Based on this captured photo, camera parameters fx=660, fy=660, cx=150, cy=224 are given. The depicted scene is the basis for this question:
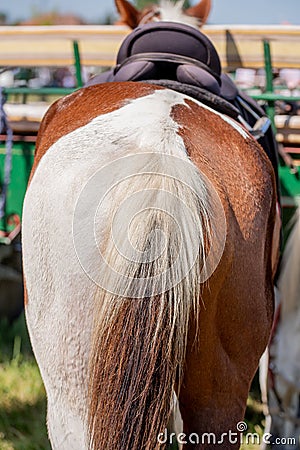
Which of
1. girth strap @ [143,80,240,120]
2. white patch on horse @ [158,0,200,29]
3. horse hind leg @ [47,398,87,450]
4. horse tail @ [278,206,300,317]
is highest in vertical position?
white patch on horse @ [158,0,200,29]

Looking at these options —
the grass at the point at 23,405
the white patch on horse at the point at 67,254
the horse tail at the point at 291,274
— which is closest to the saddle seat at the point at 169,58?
the white patch on horse at the point at 67,254

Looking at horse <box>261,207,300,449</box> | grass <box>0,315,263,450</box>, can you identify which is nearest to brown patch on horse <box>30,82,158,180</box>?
horse <box>261,207,300,449</box>

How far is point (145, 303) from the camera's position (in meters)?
1.58

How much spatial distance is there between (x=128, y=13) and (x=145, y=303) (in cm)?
252

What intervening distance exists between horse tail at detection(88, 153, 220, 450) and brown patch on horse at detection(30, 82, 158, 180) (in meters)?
Answer: 0.40

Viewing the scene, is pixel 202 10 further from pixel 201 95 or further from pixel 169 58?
pixel 201 95

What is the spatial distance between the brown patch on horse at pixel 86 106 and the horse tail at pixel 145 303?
1.31 ft

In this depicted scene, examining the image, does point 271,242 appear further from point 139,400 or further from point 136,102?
point 139,400

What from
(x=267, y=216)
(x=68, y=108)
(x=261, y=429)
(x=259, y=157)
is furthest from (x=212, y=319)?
(x=261, y=429)

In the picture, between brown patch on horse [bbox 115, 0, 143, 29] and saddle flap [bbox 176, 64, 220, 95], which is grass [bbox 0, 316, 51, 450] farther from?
brown patch on horse [bbox 115, 0, 143, 29]

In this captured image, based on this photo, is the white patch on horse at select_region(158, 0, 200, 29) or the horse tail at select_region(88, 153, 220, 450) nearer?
the horse tail at select_region(88, 153, 220, 450)

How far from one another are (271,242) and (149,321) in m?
0.75

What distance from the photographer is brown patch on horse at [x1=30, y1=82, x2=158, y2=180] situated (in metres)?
1.95

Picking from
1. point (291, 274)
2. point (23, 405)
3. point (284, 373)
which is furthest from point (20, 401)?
point (291, 274)
